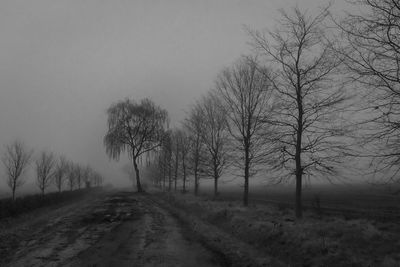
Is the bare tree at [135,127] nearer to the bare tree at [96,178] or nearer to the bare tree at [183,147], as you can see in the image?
the bare tree at [183,147]

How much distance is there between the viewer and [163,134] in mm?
42188

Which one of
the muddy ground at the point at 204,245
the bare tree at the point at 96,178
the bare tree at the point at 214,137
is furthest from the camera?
the bare tree at the point at 96,178

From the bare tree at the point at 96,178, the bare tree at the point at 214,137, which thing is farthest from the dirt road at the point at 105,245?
the bare tree at the point at 96,178

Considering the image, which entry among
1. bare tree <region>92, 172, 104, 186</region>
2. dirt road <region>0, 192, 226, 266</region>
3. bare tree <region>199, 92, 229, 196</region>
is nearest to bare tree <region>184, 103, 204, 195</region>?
bare tree <region>199, 92, 229, 196</region>

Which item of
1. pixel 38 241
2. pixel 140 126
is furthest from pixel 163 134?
pixel 38 241

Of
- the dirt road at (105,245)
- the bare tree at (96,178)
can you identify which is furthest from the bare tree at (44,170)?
the bare tree at (96,178)

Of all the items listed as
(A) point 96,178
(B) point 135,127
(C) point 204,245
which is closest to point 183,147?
(B) point 135,127

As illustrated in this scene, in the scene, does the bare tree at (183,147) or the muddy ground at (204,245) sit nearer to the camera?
the muddy ground at (204,245)

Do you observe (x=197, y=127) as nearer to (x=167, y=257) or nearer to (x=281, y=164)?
(x=281, y=164)

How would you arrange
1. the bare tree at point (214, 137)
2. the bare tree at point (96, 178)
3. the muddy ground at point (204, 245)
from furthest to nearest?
the bare tree at point (96, 178) < the bare tree at point (214, 137) < the muddy ground at point (204, 245)

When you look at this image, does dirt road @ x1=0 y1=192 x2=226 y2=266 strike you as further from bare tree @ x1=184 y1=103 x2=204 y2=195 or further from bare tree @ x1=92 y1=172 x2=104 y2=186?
bare tree @ x1=92 y1=172 x2=104 y2=186

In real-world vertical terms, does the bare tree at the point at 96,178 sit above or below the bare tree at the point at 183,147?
below

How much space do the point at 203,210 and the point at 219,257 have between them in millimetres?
10125

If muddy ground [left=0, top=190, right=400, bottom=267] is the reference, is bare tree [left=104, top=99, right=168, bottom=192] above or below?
above
